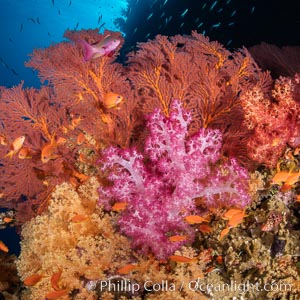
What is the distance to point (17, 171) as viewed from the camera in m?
4.49

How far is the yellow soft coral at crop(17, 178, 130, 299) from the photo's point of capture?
3189 mm

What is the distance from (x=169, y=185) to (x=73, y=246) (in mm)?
1516

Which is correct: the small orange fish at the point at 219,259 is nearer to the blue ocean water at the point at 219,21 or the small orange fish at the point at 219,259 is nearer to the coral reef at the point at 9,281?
the blue ocean water at the point at 219,21

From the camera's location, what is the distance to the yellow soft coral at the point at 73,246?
319cm

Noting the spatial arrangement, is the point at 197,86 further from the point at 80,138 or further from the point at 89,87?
the point at 80,138

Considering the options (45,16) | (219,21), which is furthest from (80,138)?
(45,16)

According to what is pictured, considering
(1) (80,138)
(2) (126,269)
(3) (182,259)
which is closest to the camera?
(3) (182,259)

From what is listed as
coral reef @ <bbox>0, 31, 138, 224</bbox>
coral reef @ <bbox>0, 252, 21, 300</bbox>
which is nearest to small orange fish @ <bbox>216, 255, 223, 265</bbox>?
coral reef @ <bbox>0, 31, 138, 224</bbox>

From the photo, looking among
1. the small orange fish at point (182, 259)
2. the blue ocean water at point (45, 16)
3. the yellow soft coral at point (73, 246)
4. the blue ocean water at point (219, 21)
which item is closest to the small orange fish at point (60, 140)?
the yellow soft coral at point (73, 246)

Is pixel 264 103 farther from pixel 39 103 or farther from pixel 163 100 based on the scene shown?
pixel 39 103

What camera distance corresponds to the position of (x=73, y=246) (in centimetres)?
340

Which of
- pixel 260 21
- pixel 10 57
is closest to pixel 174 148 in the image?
pixel 260 21

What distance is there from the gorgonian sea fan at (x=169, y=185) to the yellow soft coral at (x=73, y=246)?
32cm

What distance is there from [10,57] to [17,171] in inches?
4991
